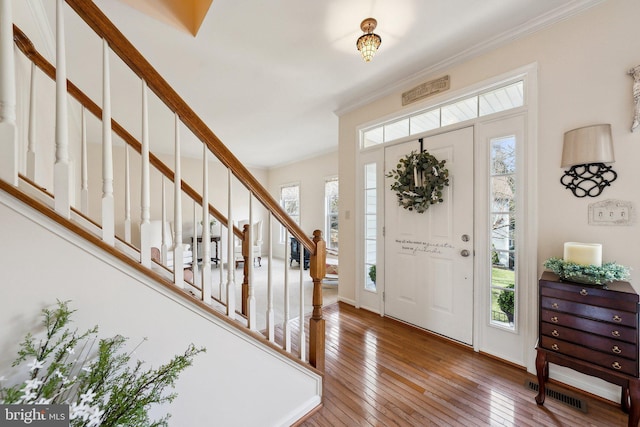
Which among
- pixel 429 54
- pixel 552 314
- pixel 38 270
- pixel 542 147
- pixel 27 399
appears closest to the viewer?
pixel 27 399

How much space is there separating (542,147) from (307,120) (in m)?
2.94

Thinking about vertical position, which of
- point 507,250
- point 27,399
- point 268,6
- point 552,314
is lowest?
point 552,314

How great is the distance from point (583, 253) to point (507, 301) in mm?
715

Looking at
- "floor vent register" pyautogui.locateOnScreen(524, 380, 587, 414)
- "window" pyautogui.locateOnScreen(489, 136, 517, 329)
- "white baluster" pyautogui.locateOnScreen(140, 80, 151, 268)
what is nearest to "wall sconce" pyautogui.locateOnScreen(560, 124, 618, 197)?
"window" pyautogui.locateOnScreen(489, 136, 517, 329)

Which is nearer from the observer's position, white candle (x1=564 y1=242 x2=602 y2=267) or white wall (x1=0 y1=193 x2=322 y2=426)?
white wall (x1=0 y1=193 x2=322 y2=426)

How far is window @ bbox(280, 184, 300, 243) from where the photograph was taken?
6.96 m

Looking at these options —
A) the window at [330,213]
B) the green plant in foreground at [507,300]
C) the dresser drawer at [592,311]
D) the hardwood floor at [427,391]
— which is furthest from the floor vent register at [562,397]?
the window at [330,213]

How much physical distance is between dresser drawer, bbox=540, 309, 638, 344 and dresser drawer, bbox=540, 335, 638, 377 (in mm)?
116

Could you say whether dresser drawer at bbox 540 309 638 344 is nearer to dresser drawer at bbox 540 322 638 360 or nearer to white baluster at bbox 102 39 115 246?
dresser drawer at bbox 540 322 638 360

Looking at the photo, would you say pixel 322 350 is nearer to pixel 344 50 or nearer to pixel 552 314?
pixel 552 314

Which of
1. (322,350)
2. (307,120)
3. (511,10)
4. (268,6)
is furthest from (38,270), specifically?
(307,120)

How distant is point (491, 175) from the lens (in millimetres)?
2234

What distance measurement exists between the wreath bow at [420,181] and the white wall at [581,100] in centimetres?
74
